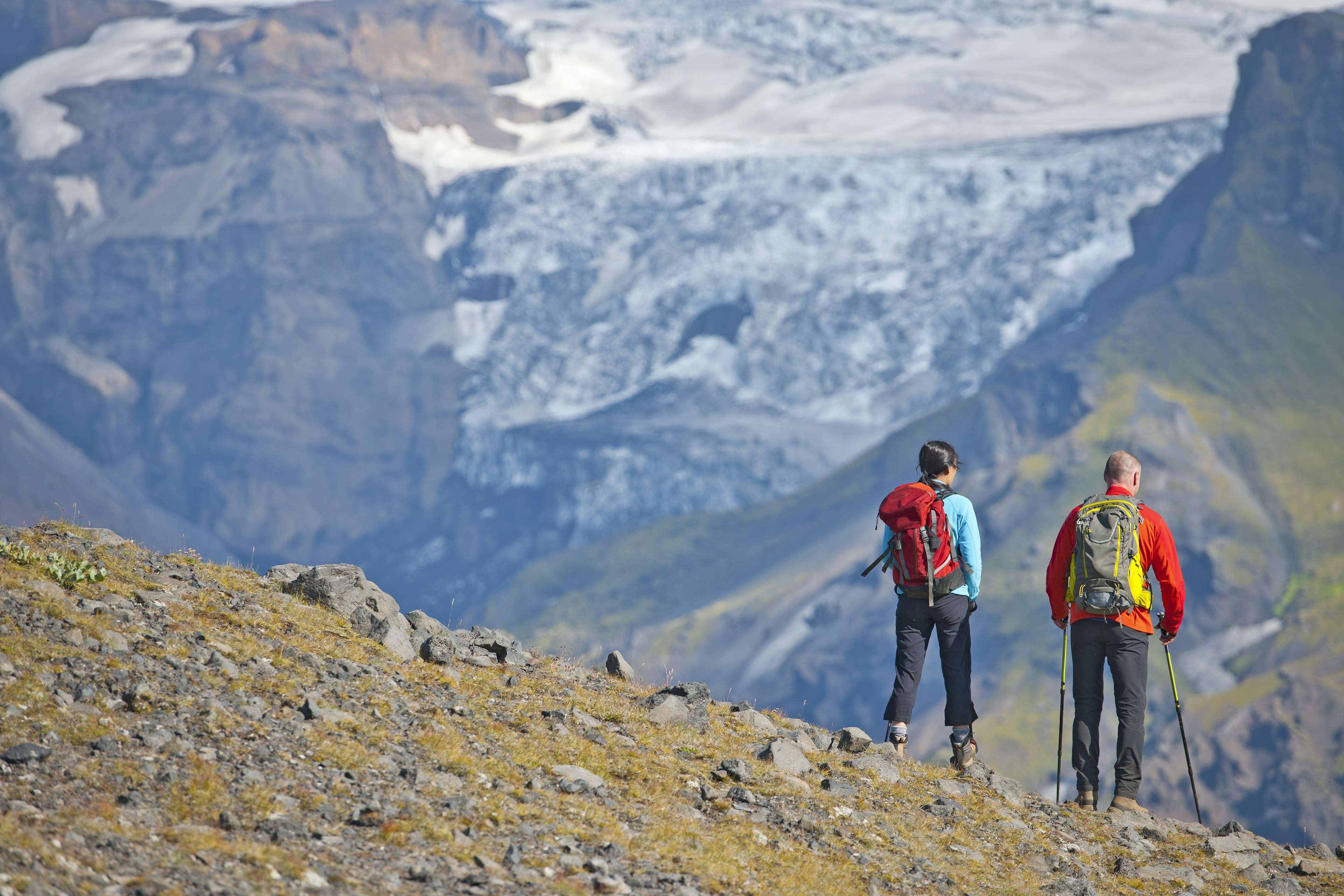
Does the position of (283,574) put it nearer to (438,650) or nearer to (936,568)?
(438,650)

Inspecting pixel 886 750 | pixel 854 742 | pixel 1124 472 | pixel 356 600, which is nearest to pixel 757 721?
pixel 854 742

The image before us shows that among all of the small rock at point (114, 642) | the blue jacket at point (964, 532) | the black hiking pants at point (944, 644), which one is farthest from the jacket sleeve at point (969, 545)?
the small rock at point (114, 642)

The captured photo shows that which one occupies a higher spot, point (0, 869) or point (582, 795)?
point (0, 869)

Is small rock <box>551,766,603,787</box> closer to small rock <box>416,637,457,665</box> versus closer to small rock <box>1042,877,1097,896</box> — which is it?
small rock <box>416,637,457,665</box>

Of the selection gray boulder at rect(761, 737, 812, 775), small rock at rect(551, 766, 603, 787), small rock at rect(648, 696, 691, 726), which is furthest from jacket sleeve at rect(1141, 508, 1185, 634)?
small rock at rect(551, 766, 603, 787)

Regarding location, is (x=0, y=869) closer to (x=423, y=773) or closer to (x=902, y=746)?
(x=423, y=773)

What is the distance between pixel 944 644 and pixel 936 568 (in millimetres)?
1104

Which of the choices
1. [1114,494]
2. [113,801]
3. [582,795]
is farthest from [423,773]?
[1114,494]

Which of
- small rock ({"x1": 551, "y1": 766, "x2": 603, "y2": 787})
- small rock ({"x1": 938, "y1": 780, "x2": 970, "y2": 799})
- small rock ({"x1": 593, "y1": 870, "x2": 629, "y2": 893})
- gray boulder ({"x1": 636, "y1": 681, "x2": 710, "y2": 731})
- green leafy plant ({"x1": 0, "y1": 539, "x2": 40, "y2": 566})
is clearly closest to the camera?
small rock ({"x1": 593, "y1": 870, "x2": 629, "y2": 893})

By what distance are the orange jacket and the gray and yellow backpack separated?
89 millimetres

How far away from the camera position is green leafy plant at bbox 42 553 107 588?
15.3 m

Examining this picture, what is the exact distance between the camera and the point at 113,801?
11219 mm

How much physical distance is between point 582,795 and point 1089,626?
22.5ft

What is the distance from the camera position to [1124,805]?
17.5 metres
